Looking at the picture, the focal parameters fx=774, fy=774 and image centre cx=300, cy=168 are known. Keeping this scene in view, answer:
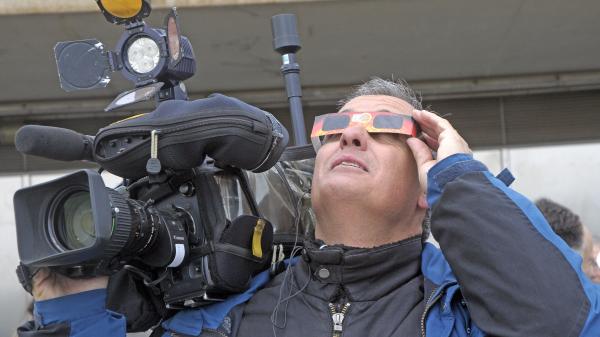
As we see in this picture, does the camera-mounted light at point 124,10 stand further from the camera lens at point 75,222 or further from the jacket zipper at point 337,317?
the jacket zipper at point 337,317

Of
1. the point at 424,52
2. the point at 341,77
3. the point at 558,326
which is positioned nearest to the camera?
the point at 558,326

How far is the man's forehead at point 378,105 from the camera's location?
7.35ft

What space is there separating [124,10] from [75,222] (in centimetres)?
52

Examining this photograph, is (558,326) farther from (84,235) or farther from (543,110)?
(543,110)

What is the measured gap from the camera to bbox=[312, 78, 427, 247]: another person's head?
83.3 inches

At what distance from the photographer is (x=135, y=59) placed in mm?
1906

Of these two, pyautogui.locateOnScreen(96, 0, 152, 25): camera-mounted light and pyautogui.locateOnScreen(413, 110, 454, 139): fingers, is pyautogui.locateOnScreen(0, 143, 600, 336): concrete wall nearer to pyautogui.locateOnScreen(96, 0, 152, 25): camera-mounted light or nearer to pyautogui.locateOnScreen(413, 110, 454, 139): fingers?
pyautogui.locateOnScreen(413, 110, 454, 139): fingers

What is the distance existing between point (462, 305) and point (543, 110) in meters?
4.02

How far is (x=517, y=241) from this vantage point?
5.38 ft

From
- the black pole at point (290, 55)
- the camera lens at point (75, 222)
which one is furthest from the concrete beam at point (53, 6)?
the camera lens at point (75, 222)

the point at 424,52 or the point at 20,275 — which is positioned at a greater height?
the point at 424,52

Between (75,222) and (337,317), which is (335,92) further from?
(75,222)

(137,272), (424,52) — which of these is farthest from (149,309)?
(424,52)

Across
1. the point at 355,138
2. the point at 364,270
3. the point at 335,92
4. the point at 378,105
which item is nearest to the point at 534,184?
the point at 335,92
